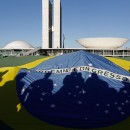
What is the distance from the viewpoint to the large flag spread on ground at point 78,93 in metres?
7.16

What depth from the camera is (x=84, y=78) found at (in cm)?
816

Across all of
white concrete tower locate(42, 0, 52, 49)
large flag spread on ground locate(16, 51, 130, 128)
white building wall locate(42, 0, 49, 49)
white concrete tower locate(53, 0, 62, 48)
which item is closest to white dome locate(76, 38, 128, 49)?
white concrete tower locate(53, 0, 62, 48)

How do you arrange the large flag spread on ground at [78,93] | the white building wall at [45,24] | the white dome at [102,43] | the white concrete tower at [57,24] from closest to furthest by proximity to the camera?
the large flag spread on ground at [78,93] → the white building wall at [45,24] → the white concrete tower at [57,24] → the white dome at [102,43]

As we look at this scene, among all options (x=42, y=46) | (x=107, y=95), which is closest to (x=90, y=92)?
(x=107, y=95)

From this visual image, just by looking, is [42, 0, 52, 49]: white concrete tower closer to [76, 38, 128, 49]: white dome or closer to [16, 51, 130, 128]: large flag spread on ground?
[76, 38, 128, 49]: white dome

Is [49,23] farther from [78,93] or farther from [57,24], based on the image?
[78,93]

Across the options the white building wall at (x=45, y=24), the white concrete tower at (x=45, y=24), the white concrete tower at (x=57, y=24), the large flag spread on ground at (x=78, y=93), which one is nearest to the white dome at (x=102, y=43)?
the white concrete tower at (x=57, y=24)

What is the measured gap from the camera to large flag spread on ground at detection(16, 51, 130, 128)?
7.16 m

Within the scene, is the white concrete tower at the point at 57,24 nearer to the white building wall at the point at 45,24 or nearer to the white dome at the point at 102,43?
the white building wall at the point at 45,24

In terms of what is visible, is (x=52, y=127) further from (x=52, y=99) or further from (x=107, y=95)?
(x=107, y=95)

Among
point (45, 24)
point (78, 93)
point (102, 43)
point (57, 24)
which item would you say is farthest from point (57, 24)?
point (78, 93)

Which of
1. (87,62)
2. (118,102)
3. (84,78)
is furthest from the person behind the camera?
(87,62)

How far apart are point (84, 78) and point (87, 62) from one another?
780mm

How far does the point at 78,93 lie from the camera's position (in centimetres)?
773
